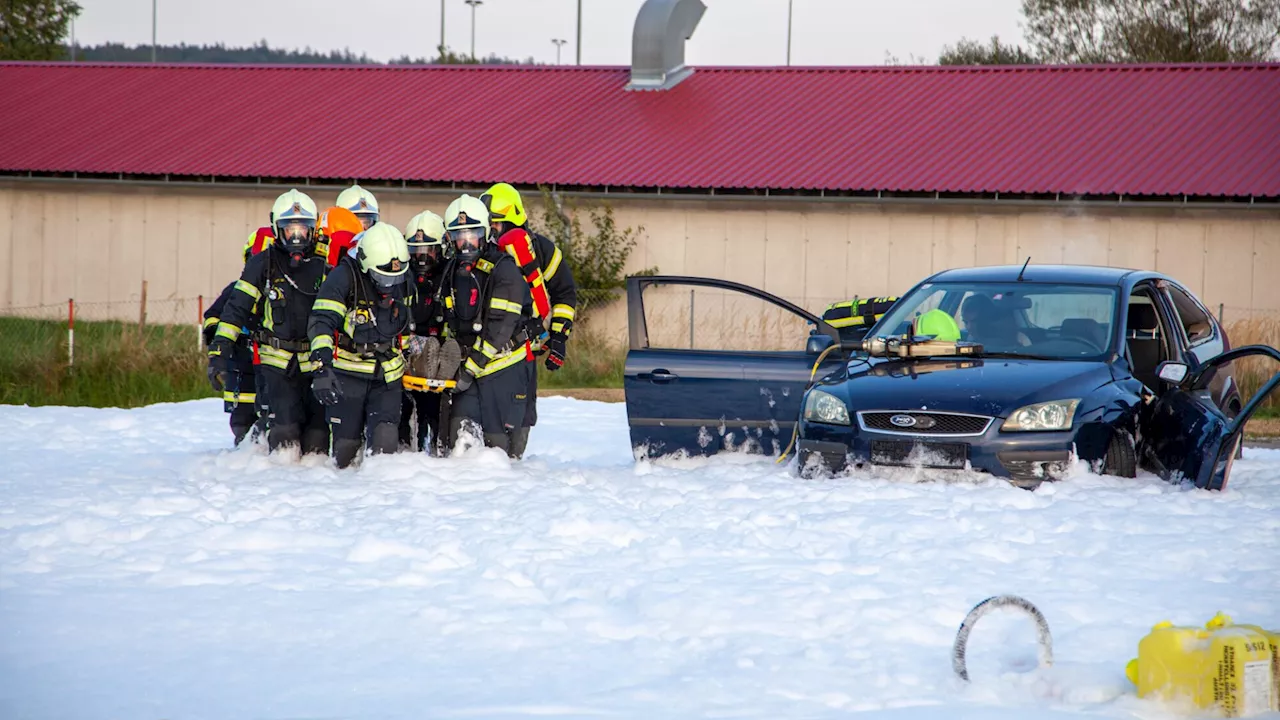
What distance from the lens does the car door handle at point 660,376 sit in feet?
33.0

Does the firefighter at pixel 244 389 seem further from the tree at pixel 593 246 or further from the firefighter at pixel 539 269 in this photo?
the tree at pixel 593 246

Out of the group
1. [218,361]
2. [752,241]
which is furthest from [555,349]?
[752,241]

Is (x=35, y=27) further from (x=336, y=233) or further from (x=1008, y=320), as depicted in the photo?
(x=1008, y=320)

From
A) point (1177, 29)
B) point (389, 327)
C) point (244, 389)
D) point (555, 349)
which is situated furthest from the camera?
point (1177, 29)

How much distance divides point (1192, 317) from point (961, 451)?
2939 mm

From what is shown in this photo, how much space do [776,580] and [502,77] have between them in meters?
26.4

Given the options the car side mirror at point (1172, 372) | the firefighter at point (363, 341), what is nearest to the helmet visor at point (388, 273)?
the firefighter at point (363, 341)

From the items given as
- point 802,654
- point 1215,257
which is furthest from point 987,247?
point 802,654

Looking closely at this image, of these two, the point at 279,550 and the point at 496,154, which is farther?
the point at 496,154

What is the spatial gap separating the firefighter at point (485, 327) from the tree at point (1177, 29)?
35518 mm

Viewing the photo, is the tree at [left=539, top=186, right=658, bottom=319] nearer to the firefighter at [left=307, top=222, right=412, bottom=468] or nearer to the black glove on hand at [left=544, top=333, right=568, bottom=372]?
the black glove on hand at [left=544, top=333, right=568, bottom=372]

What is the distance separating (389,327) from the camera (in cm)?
990

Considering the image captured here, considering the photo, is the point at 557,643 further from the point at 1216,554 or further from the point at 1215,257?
the point at 1215,257

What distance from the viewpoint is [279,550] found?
24.2ft
